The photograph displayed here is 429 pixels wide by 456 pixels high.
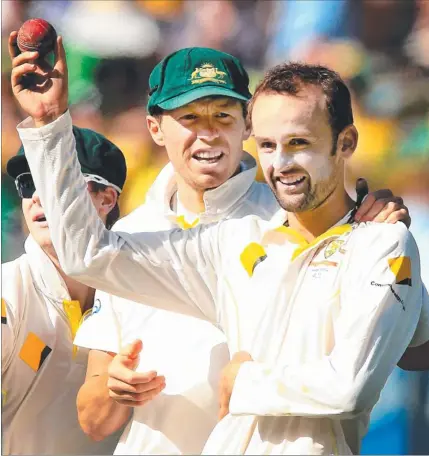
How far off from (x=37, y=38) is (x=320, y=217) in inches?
35.1

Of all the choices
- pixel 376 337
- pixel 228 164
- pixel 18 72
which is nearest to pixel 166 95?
pixel 228 164

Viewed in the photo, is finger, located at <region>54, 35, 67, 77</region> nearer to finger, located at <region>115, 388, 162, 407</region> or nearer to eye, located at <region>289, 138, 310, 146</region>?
eye, located at <region>289, 138, 310, 146</region>

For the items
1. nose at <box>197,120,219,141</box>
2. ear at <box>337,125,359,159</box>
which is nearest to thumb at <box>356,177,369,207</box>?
ear at <box>337,125,359,159</box>

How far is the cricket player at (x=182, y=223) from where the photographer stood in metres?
3.05

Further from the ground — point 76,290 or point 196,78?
point 196,78

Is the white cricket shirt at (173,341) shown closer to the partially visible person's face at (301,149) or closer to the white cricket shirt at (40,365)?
the white cricket shirt at (40,365)

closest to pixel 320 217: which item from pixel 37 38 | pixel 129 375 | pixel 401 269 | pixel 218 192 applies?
pixel 401 269

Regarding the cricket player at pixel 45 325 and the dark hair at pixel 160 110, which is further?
the cricket player at pixel 45 325

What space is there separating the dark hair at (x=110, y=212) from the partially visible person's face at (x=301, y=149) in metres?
0.73

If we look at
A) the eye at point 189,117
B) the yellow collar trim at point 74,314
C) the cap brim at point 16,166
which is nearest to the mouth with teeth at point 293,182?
the eye at point 189,117

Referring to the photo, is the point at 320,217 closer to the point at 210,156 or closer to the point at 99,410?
the point at 210,156

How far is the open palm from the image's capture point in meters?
2.91

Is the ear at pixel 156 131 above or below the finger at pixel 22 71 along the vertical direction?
above

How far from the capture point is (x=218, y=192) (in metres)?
3.19
